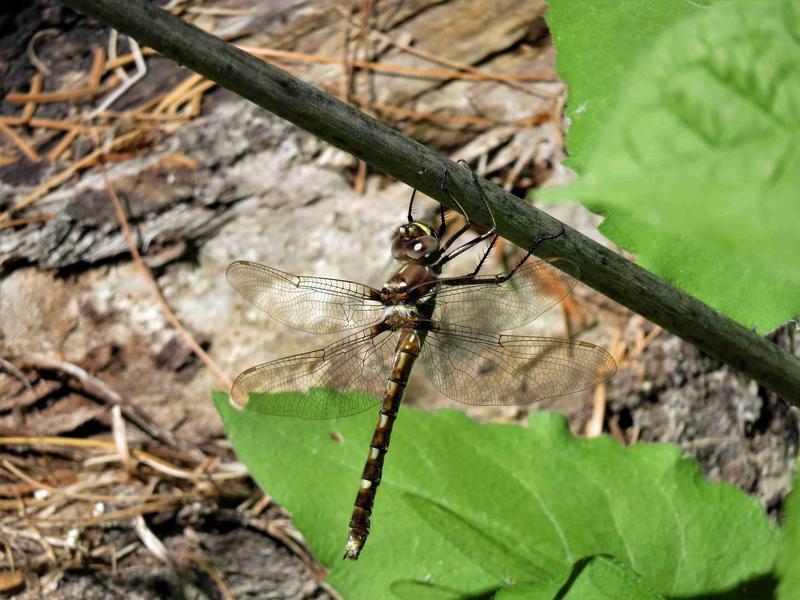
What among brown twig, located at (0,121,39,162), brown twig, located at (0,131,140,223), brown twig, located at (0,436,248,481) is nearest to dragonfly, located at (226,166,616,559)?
brown twig, located at (0,436,248,481)

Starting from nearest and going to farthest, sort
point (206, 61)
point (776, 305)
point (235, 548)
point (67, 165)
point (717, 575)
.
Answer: point (206, 61) → point (776, 305) → point (717, 575) → point (235, 548) → point (67, 165)

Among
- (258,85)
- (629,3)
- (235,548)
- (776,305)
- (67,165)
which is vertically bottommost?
(235,548)

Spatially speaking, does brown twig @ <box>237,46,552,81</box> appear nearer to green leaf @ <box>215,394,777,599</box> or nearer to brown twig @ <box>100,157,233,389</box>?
brown twig @ <box>100,157,233,389</box>

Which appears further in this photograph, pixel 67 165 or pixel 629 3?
pixel 67 165

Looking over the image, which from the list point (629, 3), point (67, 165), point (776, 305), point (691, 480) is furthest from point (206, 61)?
point (67, 165)

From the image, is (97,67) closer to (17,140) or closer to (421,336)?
(17,140)

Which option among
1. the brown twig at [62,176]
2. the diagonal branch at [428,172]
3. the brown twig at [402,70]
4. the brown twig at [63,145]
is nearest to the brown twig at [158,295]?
the brown twig at [62,176]

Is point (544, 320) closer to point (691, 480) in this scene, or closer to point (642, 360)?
point (642, 360)
